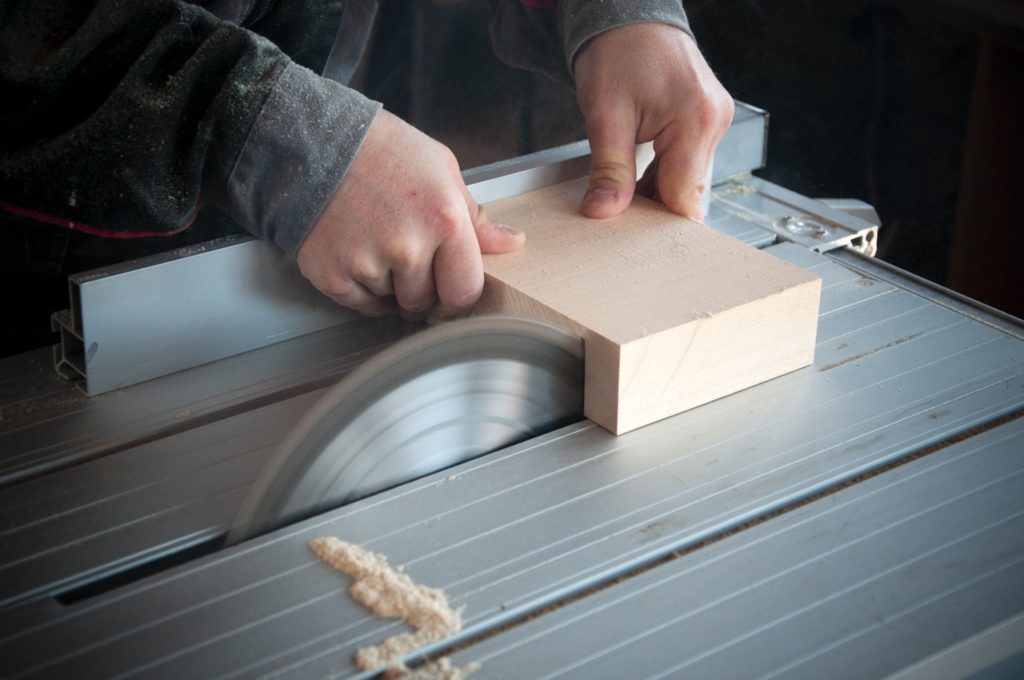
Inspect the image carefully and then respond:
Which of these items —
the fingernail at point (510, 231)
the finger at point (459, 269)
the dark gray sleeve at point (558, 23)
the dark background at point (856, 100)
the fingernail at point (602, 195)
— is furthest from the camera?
the dark background at point (856, 100)

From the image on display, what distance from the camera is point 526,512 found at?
1.12 m

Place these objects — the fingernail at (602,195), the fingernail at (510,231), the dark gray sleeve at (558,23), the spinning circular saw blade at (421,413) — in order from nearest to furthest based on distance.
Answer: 1. the spinning circular saw blade at (421,413)
2. the fingernail at (510,231)
3. the fingernail at (602,195)
4. the dark gray sleeve at (558,23)

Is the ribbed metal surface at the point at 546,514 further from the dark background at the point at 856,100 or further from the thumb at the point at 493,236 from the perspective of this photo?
the dark background at the point at 856,100

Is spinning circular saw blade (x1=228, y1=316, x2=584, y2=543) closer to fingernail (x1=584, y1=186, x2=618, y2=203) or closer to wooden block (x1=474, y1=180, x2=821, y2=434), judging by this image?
wooden block (x1=474, y1=180, x2=821, y2=434)

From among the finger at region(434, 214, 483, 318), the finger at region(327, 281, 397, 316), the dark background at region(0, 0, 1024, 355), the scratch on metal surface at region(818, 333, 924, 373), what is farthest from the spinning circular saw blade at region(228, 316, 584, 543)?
the dark background at region(0, 0, 1024, 355)

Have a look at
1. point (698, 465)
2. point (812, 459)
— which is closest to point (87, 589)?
point (698, 465)

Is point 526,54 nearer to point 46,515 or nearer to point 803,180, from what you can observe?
point 803,180

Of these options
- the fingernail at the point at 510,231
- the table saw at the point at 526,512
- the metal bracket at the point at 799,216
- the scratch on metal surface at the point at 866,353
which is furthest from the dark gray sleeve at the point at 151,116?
the metal bracket at the point at 799,216

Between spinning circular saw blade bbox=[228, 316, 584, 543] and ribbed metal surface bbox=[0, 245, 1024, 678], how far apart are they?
0.03 meters

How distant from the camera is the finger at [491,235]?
55.4 inches

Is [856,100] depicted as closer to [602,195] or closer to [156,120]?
[602,195]

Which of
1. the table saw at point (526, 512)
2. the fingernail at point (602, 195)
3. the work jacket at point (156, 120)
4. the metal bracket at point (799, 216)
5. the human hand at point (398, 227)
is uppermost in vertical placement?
the work jacket at point (156, 120)

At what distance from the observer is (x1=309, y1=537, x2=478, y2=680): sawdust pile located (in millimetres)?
928

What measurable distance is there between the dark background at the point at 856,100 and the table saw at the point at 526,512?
1.67 ft
